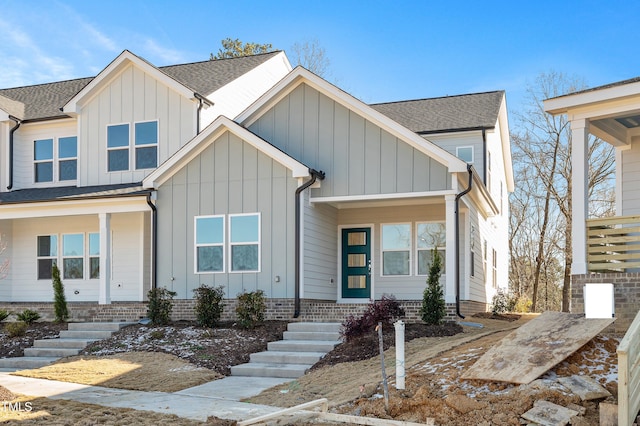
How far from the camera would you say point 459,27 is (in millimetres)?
26484

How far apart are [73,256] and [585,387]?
1604 cm

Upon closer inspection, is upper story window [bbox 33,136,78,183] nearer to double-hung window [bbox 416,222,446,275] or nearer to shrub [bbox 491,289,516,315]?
double-hung window [bbox 416,222,446,275]

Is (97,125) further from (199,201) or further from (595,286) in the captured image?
(595,286)

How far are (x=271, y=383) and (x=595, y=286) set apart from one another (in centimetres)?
517

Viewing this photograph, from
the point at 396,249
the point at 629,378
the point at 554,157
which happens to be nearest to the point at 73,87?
the point at 396,249

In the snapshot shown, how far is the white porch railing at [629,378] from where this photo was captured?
643 cm

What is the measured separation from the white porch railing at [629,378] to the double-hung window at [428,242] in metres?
10.6

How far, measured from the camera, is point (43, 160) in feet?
69.2

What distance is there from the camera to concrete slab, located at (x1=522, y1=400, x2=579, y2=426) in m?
6.78

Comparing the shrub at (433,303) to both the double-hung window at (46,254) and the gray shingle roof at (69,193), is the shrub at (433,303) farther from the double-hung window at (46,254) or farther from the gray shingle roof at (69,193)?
the double-hung window at (46,254)

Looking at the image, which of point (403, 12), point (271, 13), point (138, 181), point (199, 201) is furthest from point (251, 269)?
A: point (271, 13)

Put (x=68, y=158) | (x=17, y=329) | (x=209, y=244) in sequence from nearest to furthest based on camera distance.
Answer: (x=17, y=329), (x=209, y=244), (x=68, y=158)

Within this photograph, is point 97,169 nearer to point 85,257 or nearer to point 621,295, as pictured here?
point 85,257

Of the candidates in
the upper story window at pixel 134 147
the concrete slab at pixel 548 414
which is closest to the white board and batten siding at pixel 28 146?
the upper story window at pixel 134 147
